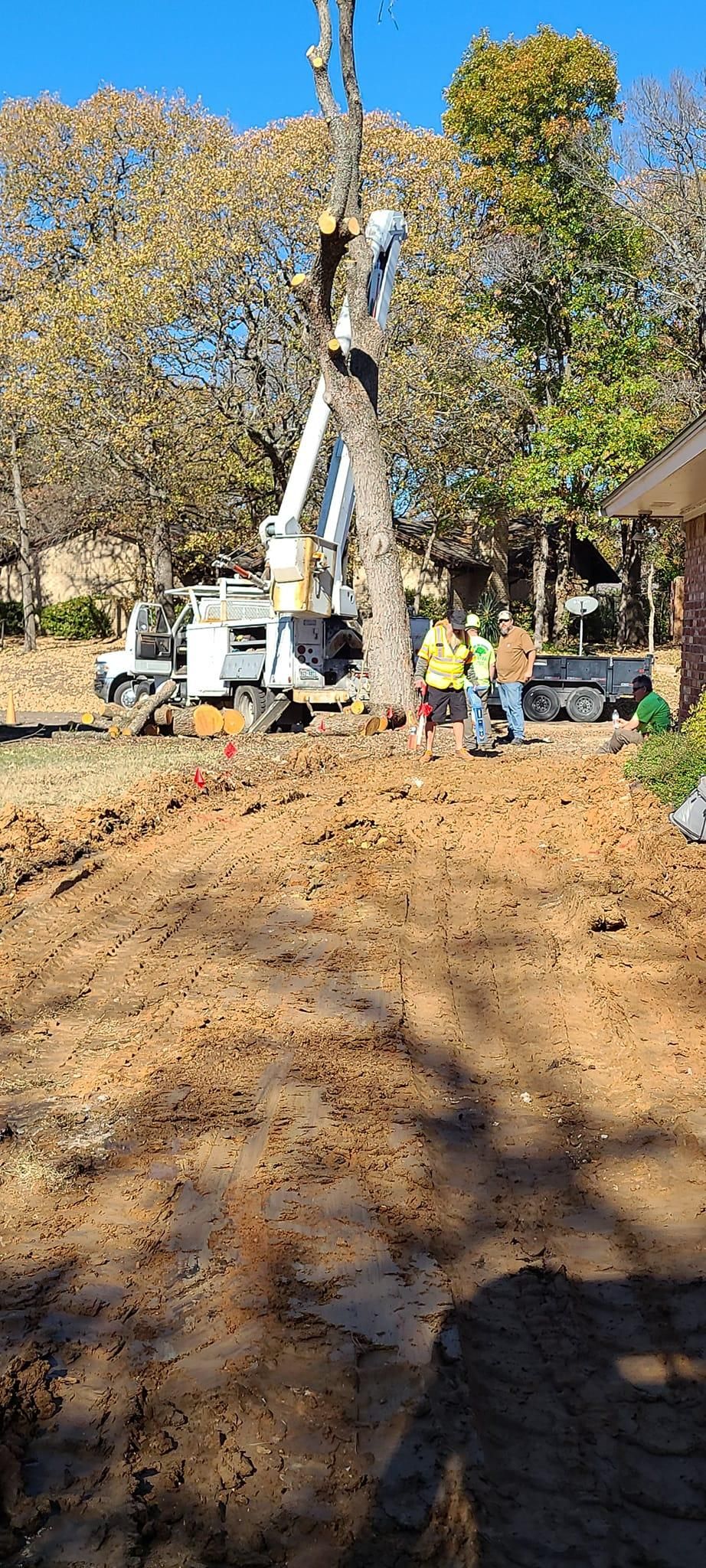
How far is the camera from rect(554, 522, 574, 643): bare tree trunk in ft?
117

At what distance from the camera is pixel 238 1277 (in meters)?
3.59

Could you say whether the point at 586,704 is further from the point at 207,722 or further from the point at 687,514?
the point at 687,514

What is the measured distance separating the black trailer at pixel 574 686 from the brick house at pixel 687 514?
692 cm

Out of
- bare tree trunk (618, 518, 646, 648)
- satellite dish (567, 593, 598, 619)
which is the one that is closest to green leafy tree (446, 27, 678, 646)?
bare tree trunk (618, 518, 646, 648)

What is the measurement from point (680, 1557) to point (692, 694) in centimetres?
1126

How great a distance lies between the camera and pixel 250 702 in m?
20.2

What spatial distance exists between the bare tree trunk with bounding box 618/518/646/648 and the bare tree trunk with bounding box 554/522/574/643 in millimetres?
1528

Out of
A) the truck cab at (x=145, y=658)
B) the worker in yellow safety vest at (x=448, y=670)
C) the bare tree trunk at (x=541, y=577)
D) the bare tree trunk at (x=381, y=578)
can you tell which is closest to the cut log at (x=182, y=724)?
the truck cab at (x=145, y=658)

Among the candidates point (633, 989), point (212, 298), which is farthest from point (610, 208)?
point (633, 989)

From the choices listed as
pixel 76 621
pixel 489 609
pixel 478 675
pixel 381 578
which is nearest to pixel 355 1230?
pixel 478 675

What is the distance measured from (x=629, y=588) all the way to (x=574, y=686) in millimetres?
15151

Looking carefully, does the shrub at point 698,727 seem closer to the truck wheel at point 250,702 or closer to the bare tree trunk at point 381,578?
the bare tree trunk at point 381,578

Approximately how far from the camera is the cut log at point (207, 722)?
19312 mm

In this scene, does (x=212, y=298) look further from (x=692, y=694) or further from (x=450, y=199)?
(x=692, y=694)
